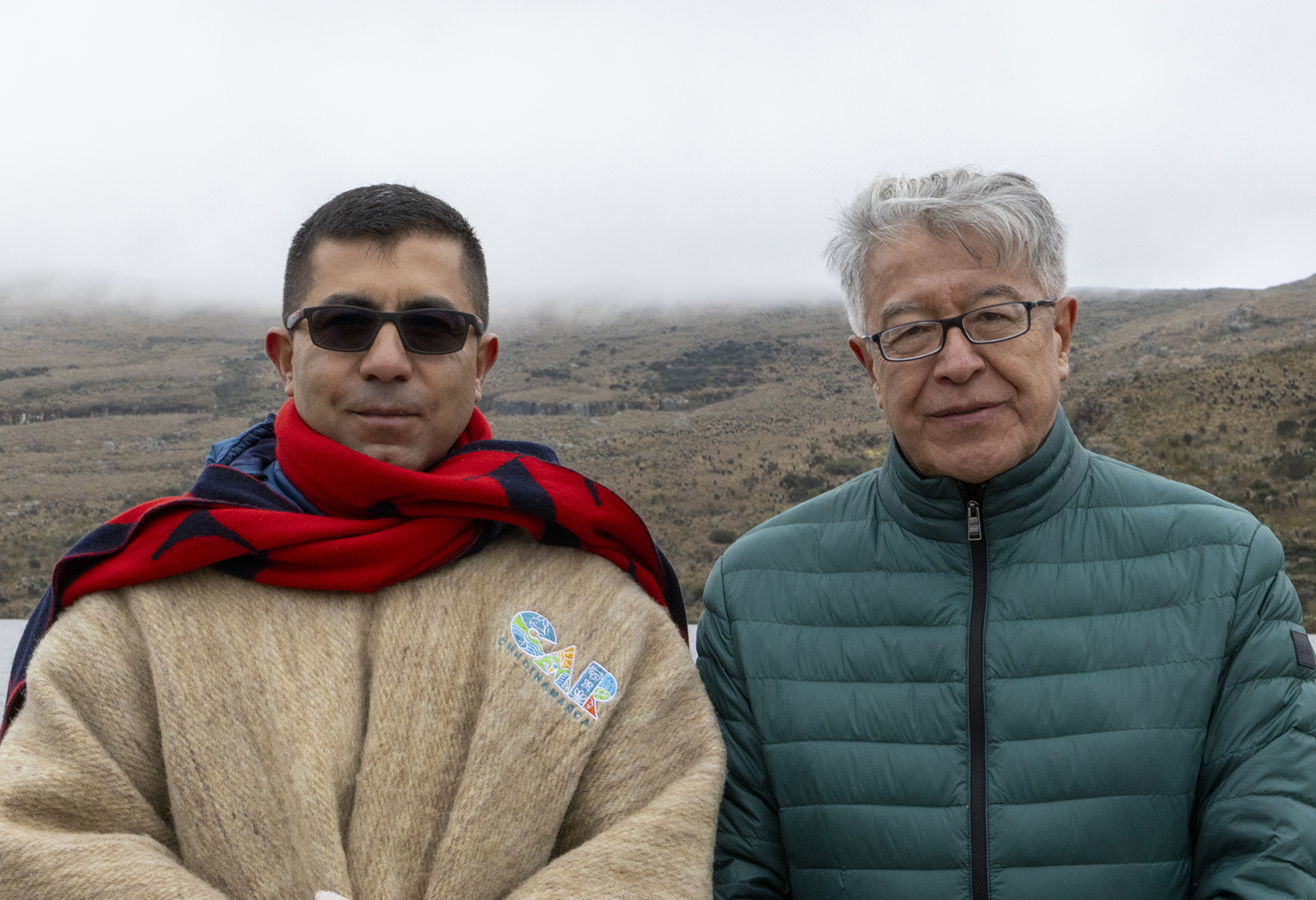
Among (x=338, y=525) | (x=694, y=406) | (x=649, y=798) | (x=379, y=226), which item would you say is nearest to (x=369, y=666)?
(x=338, y=525)

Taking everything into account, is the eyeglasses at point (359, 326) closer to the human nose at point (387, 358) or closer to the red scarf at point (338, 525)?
the human nose at point (387, 358)

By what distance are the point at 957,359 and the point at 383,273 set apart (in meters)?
1.16

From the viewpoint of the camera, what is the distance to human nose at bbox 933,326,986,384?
193 cm

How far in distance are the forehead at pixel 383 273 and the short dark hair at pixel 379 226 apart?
2 cm

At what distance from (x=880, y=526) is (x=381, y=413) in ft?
Result: 3.56

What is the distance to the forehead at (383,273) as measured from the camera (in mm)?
1916

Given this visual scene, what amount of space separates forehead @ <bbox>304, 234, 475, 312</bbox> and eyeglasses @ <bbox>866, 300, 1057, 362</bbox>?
0.95m

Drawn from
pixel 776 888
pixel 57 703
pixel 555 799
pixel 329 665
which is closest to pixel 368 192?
pixel 329 665

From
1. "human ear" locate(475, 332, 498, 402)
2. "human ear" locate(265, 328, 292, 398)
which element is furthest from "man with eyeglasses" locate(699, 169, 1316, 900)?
"human ear" locate(265, 328, 292, 398)

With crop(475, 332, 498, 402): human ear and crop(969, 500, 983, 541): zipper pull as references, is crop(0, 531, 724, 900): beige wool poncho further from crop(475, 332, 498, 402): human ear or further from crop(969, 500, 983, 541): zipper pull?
crop(969, 500, 983, 541): zipper pull

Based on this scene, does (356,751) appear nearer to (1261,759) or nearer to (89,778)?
(89,778)

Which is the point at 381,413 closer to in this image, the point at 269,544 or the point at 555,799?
the point at 269,544

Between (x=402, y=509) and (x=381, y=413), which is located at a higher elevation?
(x=381, y=413)

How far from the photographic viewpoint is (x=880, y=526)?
2113mm
